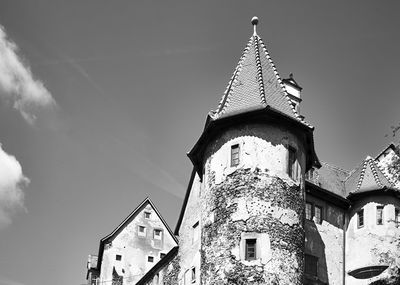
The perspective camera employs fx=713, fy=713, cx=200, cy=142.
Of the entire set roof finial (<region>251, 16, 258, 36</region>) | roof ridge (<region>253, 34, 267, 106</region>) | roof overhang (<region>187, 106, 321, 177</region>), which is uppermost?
roof finial (<region>251, 16, 258, 36</region>)

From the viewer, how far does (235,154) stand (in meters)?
29.0

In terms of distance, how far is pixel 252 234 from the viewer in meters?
27.0

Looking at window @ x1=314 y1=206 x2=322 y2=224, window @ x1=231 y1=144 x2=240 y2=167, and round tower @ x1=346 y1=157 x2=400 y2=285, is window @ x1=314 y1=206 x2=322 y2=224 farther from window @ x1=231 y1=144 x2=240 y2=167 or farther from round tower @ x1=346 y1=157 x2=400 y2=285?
window @ x1=231 y1=144 x2=240 y2=167

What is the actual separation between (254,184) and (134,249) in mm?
27096

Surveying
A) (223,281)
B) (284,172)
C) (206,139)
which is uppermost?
(206,139)

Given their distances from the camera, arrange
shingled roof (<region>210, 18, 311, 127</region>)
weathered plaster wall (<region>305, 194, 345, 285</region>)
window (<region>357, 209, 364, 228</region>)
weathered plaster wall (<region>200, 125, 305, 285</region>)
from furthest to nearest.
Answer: window (<region>357, 209, 364, 228</region>) → weathered plaster wall (<region>305, 194, 345, 285</region>) → shingled roof (<region>210, 18, 311, 127</region>) → weathered plaster wall (<region>200, 125, 305, 285</region>)

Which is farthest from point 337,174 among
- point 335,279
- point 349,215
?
point 335,279

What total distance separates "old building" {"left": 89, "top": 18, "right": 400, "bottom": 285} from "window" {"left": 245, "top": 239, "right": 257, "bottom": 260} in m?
0.04

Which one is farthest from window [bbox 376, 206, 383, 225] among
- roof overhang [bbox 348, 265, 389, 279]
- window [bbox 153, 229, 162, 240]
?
window [bbox 153, 229, 162, 240]

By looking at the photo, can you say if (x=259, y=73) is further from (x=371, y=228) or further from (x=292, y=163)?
(x=371, y=228)

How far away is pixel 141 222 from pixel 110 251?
3.22 meters

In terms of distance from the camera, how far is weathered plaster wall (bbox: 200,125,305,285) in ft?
87.5

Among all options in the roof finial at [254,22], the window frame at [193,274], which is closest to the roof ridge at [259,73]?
the roof finial at [254,22]

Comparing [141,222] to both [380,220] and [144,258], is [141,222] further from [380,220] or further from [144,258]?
[380,220]
